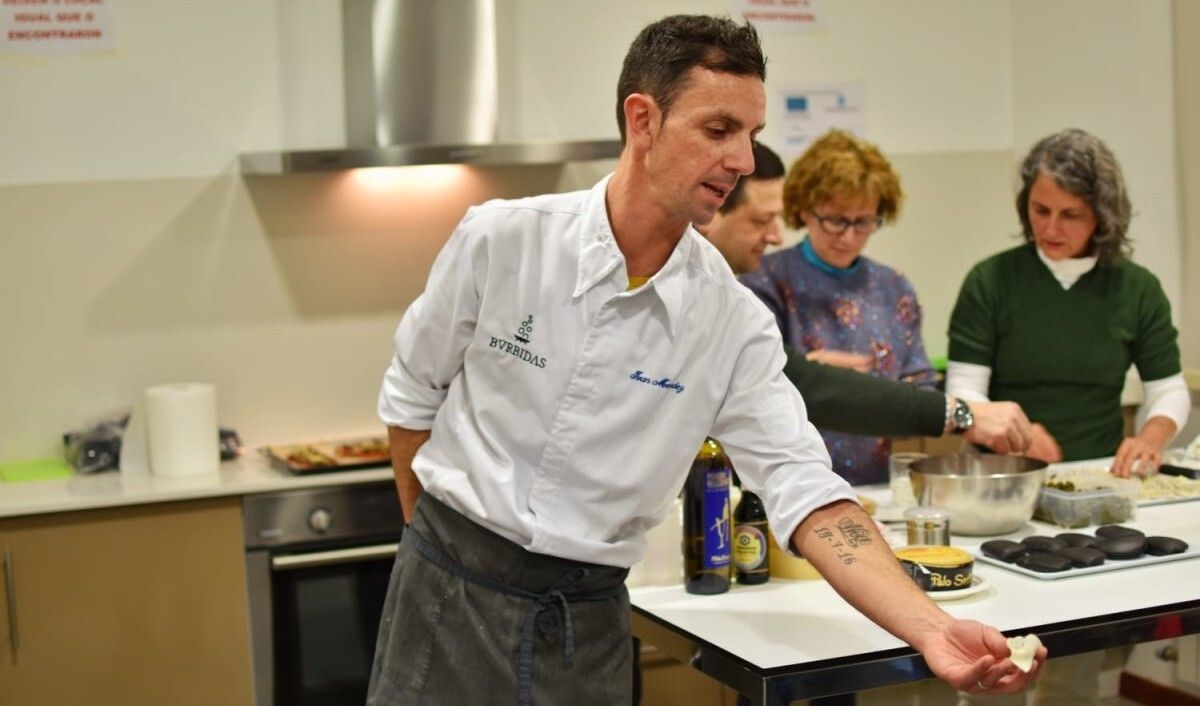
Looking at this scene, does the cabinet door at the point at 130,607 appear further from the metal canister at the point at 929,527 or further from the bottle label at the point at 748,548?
the metal canister at the point at 929,527

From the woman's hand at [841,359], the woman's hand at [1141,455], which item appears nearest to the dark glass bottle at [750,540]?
the woman's hand at [841,359]

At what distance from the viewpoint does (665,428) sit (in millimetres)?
1955

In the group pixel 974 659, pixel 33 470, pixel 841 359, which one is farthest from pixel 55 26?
pixel 974 659

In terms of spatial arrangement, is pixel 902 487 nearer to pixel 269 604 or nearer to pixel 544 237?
pixel 544 237

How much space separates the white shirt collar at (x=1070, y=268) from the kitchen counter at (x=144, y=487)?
1.64 meters

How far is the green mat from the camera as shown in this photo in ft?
11.6

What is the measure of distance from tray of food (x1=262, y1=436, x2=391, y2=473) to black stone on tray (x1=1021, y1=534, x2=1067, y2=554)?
1.67 metres

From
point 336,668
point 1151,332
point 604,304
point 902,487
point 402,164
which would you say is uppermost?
point 402,164

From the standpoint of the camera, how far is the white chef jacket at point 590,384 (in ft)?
6.34

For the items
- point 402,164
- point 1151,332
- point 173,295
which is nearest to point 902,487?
point 1151,332

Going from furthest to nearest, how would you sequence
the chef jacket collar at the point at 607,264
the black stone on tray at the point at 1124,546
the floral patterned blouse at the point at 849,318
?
the floral patterned blouse at the point at 849,318
the black stone on tray at the point at 1124,546
the chef jacket collar at the point at 607,264

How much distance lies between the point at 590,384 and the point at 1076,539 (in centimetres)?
102

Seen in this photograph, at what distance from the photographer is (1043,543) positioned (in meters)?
2.44

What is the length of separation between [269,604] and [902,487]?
62.0 inches
